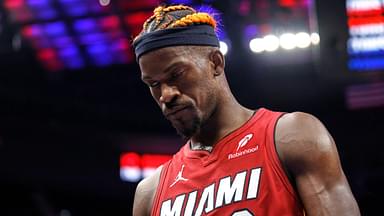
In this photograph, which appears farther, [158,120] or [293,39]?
[158,120]

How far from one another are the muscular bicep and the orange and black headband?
0.51m

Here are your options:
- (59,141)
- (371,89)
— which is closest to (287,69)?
(371,89)

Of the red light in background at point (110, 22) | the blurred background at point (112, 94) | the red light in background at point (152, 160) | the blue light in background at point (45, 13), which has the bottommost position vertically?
the red light in background at point (152, 160)

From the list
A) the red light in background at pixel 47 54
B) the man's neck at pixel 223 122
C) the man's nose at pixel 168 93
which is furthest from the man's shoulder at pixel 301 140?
the red light in background at pixel 47 54

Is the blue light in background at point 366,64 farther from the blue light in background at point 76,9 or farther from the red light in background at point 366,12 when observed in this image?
the blue light in background at point 76,9

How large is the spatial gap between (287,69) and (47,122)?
3363 millimetres

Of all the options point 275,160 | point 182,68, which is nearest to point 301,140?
point 275,160

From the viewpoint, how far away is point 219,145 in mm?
2701

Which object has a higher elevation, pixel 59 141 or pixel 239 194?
pixel 239 194

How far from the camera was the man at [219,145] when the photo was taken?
7.83 ft

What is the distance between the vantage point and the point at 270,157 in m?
2.47

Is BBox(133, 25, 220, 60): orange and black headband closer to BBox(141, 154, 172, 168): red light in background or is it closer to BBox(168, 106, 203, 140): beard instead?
BBox(168, 106, 203, 140): beard

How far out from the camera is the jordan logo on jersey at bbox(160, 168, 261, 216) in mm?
2465

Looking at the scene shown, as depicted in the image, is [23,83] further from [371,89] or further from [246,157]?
[246,157]
